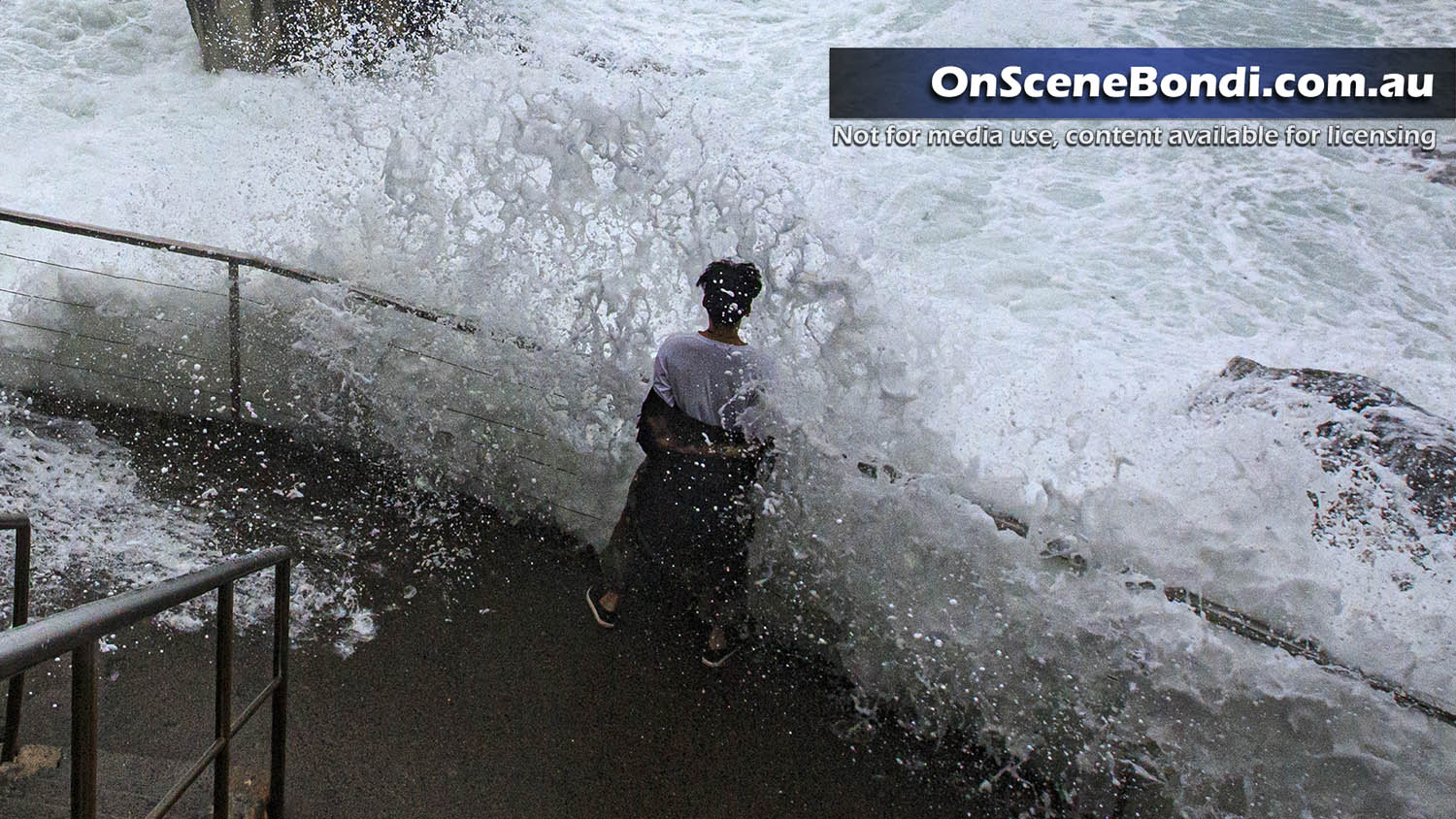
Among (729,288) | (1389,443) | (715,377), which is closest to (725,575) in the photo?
(715,377)

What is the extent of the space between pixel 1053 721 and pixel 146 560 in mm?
3199

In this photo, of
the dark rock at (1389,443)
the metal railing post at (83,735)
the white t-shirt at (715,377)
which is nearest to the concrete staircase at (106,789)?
the metal railing post at (83,735)

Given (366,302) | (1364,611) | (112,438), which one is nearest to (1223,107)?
(1364,611)

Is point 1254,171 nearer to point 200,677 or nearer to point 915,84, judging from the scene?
point 915,84

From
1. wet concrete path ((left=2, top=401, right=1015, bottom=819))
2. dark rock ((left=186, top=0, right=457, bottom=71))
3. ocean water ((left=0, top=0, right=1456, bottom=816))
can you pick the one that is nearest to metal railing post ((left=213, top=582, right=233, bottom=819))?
wet concrete path ((left=2, top=401, right=1015, bottom=819))

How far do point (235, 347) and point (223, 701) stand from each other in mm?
2952

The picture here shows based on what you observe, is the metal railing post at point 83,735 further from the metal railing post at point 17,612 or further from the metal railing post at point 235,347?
the metal railing post at point 235,347

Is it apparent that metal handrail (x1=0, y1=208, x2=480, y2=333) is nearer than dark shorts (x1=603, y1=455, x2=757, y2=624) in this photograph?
No

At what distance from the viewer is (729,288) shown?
3.02 metres

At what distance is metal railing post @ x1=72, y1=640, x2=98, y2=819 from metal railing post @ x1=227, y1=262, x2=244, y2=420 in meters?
3.41

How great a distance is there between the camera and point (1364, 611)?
3480 mm

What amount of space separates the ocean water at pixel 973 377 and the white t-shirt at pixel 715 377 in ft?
1.68
